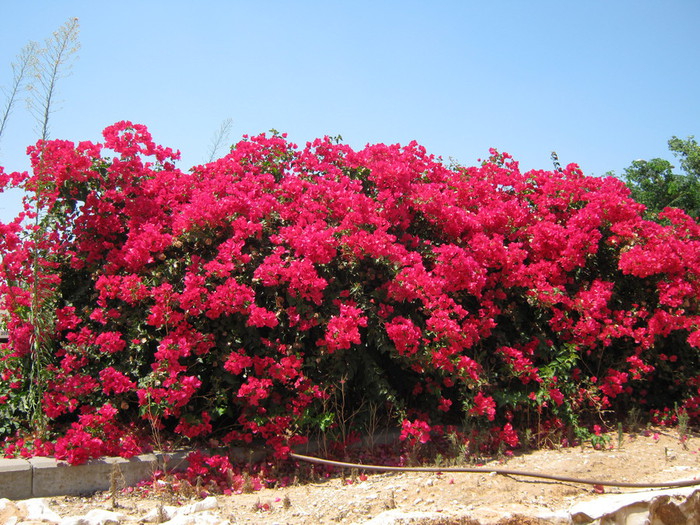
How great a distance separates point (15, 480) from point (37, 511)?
34 cm

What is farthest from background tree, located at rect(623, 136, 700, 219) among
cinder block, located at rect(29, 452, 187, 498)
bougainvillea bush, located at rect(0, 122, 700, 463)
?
cinder block, located at rect(29, 452, 187, 498)

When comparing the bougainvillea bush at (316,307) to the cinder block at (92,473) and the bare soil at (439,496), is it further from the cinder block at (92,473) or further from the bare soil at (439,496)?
the bare soil at (439,496)

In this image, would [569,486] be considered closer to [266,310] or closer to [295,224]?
[266,310]

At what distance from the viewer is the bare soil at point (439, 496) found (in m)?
3.11

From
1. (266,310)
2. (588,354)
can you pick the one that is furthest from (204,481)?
(588,354)

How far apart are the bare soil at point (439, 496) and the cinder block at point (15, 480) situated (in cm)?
20

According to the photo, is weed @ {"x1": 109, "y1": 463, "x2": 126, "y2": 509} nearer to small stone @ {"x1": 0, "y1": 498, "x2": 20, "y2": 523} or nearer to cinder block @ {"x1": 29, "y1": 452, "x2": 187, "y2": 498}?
cinder block @ {"x1": 29, "y1": 452, "x2": 187, "y2": 498}

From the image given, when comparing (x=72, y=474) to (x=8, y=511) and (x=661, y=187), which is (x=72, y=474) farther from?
(x=661, y=187)

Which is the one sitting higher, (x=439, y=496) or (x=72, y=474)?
(x=72, y=474)

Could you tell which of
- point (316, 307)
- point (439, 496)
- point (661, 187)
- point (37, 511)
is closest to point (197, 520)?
point (37, 511)

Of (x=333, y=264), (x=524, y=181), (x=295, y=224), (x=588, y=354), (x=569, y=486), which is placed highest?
(x=524, y=181)

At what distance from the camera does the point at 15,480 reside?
→ 3393mm

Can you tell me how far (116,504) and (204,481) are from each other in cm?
53

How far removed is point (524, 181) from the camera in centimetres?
561
